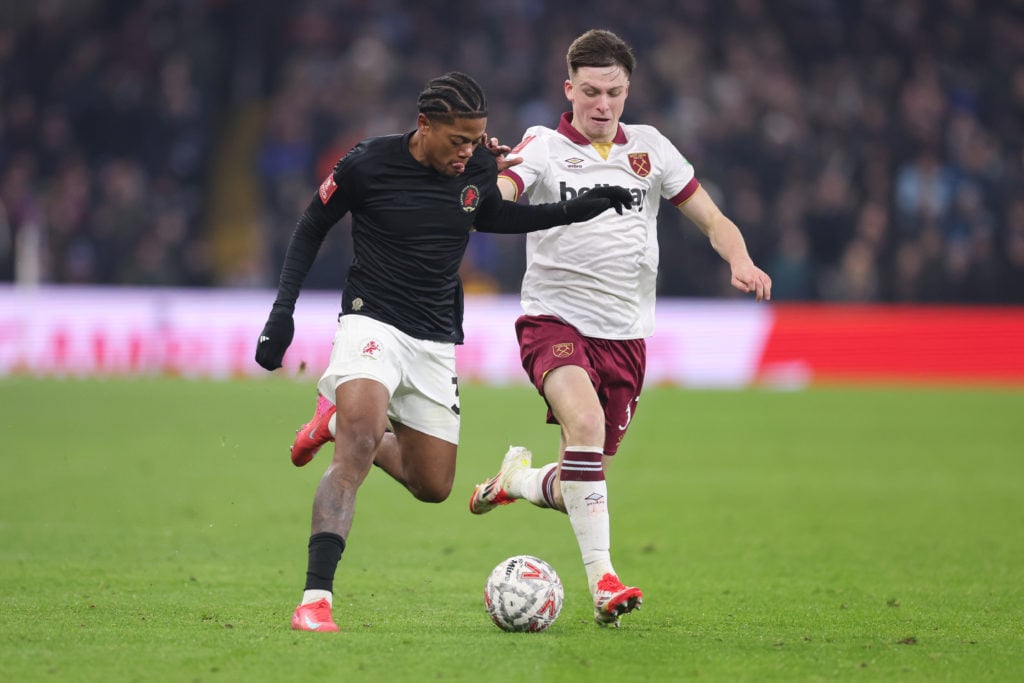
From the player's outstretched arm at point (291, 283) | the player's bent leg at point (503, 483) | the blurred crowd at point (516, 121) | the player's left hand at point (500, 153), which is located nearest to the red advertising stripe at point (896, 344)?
the blurred crowd at point (516, 121)

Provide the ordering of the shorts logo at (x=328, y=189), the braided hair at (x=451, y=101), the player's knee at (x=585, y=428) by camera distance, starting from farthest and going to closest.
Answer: the player's knee at (x=585, y=428) → the shorts logo at (x=328, y=189) → the braided hair at (x=451, y=101)

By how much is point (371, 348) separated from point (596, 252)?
1423mm

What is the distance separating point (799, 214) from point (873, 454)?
25.1 ft

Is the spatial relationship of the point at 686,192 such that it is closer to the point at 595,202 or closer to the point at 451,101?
the point at 595,202

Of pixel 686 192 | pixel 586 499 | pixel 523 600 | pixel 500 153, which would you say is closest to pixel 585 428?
pixel 586 499

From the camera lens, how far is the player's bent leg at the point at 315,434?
6.56 metres

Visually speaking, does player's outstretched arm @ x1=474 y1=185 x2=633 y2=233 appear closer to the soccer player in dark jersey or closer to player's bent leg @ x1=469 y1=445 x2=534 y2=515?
the soccer player in dark jersey

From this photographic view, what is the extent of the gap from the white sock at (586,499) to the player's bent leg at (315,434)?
1.09 metres

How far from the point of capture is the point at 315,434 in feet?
22.1

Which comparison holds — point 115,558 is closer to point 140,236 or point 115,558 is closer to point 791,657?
point 791,657

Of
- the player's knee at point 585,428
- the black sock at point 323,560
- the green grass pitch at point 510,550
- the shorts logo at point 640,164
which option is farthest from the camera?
the shorts logo at point 640,164

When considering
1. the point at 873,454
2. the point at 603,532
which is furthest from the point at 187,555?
the point at 873,454

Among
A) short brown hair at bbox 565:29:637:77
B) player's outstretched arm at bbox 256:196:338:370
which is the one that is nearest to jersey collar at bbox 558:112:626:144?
short brown hair at bbox 565:29:637:77

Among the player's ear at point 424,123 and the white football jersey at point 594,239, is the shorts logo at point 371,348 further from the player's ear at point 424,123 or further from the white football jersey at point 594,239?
the white football jersey at point 594,239
